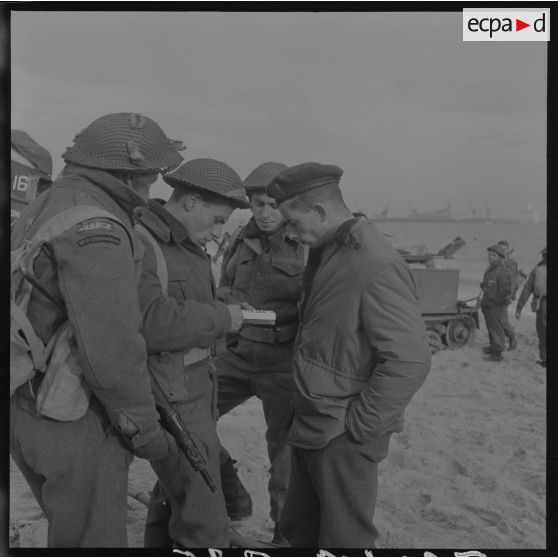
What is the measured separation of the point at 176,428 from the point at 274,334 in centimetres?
103

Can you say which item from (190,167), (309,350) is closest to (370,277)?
(309,350)

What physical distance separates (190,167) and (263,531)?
2018 millimetres

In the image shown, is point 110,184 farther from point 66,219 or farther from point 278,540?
point 278,540

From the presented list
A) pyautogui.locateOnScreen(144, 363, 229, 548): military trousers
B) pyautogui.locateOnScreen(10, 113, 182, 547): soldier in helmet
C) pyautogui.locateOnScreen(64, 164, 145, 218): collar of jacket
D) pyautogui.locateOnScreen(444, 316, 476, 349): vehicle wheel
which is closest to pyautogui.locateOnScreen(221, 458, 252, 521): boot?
pyautogui.locateOnScreen(144, 363, 229, 548): military trousers

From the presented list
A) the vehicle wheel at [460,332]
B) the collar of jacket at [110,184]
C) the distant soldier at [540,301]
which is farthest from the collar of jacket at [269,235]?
the vehicle wheel at [460,332]

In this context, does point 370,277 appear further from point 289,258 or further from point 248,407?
point 248,407

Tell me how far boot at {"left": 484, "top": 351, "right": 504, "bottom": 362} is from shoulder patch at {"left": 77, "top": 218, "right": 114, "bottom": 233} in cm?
794

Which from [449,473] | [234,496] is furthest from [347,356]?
[449,473]

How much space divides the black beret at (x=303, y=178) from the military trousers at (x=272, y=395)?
1.10m

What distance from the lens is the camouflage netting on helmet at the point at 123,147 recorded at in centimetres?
223

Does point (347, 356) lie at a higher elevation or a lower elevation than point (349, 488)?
higher

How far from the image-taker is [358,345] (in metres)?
2.49

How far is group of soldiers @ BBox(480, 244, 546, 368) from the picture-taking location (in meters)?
9.22

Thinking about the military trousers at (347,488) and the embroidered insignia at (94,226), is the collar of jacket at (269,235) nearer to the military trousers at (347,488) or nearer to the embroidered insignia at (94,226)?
the military trousers at (347,488)
